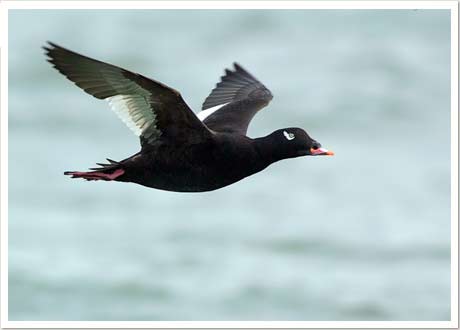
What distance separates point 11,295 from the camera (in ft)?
47.2

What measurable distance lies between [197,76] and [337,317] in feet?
21.4

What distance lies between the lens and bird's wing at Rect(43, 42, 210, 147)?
199 inches

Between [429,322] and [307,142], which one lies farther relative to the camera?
[429,322]

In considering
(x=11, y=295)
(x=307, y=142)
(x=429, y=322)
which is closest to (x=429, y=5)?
(x=307, y=142)

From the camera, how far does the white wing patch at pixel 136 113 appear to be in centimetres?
535

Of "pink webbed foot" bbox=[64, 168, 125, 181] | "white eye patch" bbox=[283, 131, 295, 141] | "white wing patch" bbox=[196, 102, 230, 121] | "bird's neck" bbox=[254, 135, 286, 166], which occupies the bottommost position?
"pink webbed foot" bbox=[64, 168, 125, 181]

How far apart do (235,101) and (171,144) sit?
1.75 m

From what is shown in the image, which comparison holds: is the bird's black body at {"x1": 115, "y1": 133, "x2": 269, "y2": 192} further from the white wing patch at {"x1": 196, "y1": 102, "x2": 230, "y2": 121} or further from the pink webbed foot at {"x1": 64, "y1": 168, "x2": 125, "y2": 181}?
the white wing patch at {"x1": 196, "y1": 102, "x2": 230, "y2": 121}

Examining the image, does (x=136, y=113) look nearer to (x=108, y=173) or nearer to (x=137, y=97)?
(x=137, y=97)

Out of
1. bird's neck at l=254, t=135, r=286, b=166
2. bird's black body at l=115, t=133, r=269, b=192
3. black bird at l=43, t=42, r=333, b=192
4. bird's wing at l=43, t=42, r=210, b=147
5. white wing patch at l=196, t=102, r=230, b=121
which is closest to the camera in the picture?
bird's wing at l=43, t=42, r=210, b=147

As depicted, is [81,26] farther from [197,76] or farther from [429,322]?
[429,322]

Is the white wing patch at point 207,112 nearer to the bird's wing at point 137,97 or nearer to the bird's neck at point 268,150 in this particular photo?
the bird's neck at point 268,150

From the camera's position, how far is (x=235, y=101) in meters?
7.11

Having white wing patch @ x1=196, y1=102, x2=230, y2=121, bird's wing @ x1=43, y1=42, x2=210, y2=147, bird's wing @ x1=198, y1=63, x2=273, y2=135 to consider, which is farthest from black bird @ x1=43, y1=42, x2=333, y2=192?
white wing patch @ x1=196, y1=102, x2=230, y2=121
